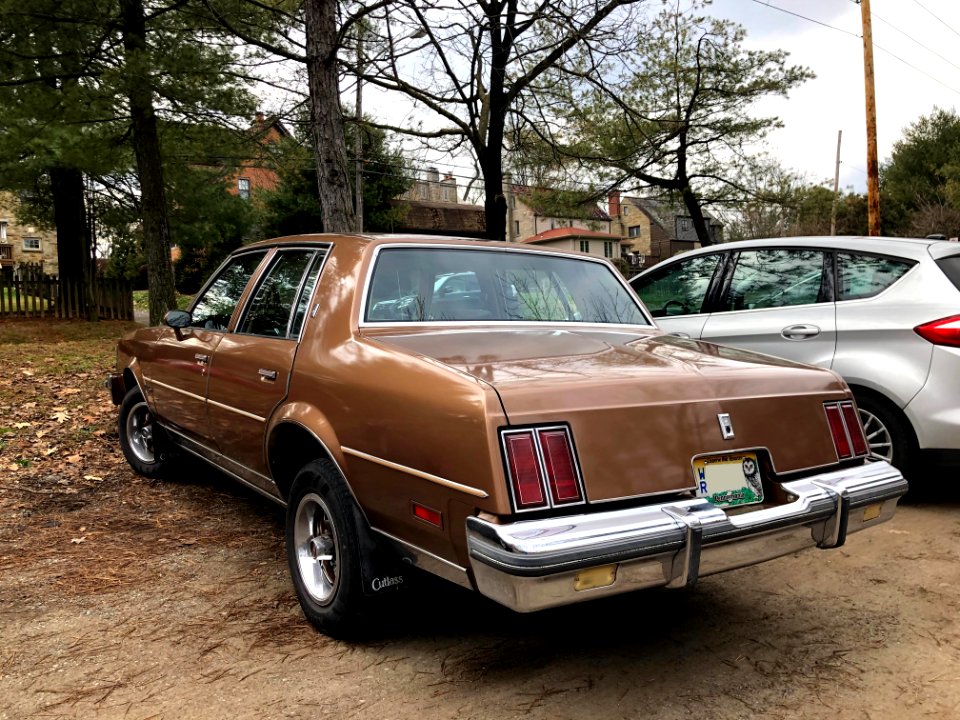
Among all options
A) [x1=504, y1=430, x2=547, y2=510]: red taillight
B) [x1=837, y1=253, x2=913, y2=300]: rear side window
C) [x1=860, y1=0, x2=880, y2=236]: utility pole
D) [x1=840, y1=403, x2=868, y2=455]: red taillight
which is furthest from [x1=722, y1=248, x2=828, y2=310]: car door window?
[x1=860, y1=0, x2=880, y2=236]: utility pole

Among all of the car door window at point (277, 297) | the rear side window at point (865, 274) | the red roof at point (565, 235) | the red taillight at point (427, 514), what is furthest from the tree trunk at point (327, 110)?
the red roof at point (565, 235)

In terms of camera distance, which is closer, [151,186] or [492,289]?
[492,289]

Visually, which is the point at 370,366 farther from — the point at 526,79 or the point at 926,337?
the point at 526,79

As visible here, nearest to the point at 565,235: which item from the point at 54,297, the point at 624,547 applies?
the point at 54,297

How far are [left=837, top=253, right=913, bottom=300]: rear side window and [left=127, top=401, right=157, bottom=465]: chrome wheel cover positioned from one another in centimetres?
492

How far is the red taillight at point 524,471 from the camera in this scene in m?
2.22

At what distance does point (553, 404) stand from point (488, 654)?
1173 millimetres

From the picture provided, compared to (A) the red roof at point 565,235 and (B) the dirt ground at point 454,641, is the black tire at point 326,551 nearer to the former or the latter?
(B) the dirt ground at point 454,641

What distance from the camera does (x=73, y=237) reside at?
17781 mm

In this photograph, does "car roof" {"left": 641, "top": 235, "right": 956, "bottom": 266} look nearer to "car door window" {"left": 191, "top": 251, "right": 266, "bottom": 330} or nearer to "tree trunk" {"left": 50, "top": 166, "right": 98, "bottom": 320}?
"car door window" {"left": 191, "top": 251, "right": 266, "bottom": 330}

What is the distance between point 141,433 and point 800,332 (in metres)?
4.78

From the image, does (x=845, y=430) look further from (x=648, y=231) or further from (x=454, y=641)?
(x=648, y=231)

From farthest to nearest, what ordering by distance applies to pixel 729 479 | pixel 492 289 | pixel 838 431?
pixel 492 289
pixel 838 431
pixel 729 479

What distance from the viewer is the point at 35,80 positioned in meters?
11.0
